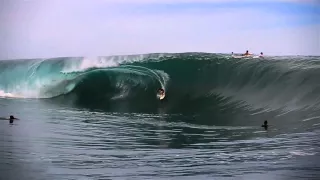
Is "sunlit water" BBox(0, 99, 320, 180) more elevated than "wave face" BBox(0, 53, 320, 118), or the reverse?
"wave face" BBox(0, 53, 320, 118)

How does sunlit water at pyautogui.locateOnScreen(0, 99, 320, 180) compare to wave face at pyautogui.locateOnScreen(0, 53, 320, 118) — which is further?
wave face at pyautogui.locateOnScreen(0, 53, 320, 118)

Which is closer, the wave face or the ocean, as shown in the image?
the ocean

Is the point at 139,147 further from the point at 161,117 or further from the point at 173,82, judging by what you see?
the point at 173,82

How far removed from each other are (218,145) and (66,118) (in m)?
0.80

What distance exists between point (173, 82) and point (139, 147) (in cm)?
55

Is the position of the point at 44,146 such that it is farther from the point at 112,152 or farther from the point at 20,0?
the point at 20,0

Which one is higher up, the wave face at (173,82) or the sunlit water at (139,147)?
the wave face at (173,82)

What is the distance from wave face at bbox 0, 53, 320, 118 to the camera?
102 inches

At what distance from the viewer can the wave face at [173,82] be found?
102 inches

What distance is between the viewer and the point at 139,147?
7.82 feet

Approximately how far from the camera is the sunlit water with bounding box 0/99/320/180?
88.6 inches

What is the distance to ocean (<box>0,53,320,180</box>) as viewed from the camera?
228 centimetres

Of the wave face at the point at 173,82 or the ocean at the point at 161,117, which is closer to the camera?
the ocean at the point at 161,117

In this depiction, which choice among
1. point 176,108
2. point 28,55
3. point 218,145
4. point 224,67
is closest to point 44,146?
point 28,55
